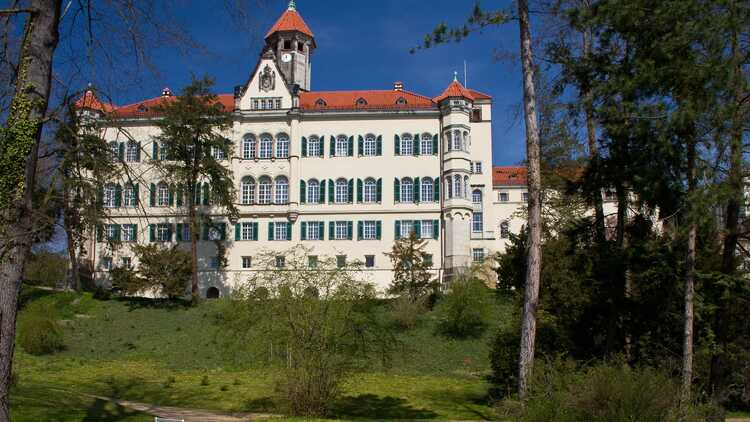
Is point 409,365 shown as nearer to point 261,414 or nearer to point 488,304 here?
point 488,304

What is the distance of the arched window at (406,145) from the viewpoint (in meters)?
50.0

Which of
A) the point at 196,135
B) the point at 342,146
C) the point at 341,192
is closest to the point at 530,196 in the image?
the point at 196,135

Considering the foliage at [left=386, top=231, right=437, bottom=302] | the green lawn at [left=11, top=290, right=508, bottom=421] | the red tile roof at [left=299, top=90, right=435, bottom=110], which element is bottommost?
the green lawn at [left=11, top=290, right=508, bottom=421]

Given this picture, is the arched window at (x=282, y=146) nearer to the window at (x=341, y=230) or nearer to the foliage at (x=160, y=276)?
the window at (x=341, y=230)

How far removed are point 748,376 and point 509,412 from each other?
13.9 metres

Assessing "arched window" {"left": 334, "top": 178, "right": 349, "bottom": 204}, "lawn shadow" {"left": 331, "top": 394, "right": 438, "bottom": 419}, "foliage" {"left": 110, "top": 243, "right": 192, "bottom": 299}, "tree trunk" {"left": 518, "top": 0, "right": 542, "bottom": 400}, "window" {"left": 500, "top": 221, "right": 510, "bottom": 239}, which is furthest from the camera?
"window" {"left": 500, "top": 221, "right": 510, "bottom": 239}

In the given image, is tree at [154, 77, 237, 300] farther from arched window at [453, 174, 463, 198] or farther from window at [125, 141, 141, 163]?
arched window at [453, 174, 463, 198]

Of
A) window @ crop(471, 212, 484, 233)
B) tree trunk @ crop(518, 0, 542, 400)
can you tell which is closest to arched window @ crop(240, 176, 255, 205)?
window @ crop(471, 212, 484, 233)

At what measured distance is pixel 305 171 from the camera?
5012 centimetres

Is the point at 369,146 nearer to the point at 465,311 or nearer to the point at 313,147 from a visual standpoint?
the point at 313,147

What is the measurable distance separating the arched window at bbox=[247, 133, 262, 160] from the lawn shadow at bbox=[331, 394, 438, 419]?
3094cm

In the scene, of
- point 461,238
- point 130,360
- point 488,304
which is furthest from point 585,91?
point 461,238

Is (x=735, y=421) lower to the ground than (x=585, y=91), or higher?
lower

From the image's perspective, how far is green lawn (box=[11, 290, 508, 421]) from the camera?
62.2 ft
